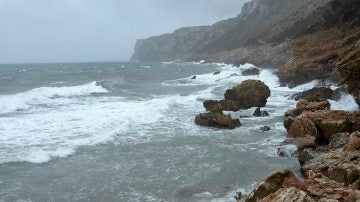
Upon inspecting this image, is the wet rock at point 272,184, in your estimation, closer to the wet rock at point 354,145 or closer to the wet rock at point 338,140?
the wet rock at point 354,145

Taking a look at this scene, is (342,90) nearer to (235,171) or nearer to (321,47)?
(321,47)

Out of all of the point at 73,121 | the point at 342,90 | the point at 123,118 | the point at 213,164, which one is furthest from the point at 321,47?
the point at 213,164

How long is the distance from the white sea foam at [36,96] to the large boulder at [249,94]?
17184 mm

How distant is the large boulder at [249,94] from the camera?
1275 inches

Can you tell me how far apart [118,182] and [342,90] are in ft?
62.5

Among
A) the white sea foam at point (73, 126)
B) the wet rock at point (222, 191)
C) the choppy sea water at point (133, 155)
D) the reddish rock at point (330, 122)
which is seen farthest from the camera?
the white sea foam at point (73, 126)

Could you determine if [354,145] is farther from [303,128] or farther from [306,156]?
[303,128]

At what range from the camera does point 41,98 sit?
43.9 metres

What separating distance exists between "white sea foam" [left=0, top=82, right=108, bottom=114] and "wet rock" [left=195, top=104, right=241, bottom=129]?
16.6 m

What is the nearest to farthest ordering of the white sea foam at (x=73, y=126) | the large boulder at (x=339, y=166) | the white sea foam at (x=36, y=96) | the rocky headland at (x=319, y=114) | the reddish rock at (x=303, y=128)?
the rocky headland at (x=319, y=114) → the large boulder at (x=339, y=166) → the reddish rock at (x=303, y=128) → the white sea foam at (x=73, y=126) → the white sea foam at (x=36, y=96)

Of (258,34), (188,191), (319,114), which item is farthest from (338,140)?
(258,34)

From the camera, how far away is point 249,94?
32.5 metres

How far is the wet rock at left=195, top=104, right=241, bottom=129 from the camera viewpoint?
2586 cm

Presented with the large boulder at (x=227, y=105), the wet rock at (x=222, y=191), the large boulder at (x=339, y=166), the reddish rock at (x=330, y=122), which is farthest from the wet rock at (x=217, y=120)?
the large boulder at (x=339, y=166)
